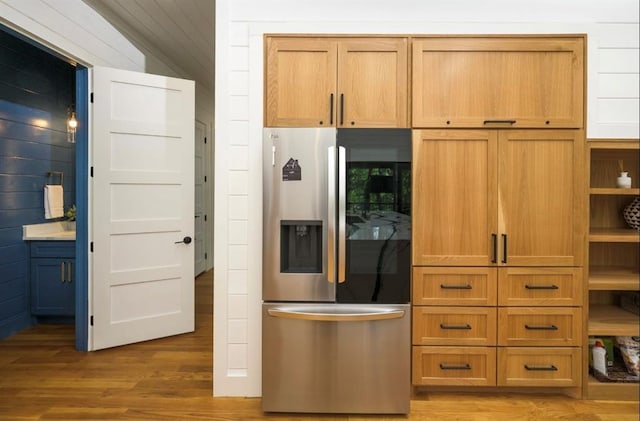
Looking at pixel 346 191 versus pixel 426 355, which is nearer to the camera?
pixel 346 191

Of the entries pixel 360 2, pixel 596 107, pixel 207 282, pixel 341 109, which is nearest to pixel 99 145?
pixel 341 109

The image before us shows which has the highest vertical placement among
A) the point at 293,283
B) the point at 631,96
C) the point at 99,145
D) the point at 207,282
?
the point at 631,96

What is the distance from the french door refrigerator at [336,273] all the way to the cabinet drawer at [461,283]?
19 centimetres

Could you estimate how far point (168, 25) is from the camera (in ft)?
11.8

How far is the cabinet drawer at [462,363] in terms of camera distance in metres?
2.28

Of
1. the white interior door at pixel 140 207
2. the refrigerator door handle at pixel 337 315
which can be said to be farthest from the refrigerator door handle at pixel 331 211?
the white interior door at pixel 140 207

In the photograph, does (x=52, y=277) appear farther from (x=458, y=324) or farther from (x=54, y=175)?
(x=458, y=324)

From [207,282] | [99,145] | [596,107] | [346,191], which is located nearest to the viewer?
[346,191]

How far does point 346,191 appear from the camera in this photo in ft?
6.98

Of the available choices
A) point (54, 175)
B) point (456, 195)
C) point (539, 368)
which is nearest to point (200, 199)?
point (54, 175)

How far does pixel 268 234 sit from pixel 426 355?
118 centimetres

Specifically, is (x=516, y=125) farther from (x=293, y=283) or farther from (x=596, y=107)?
(x=293, y=283)

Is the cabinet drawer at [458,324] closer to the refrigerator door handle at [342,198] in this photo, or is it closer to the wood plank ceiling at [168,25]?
the refrigerator door handle at [342,198]

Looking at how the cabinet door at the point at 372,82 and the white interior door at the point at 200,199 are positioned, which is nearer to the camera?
the cabinet door at the point at 372,82
